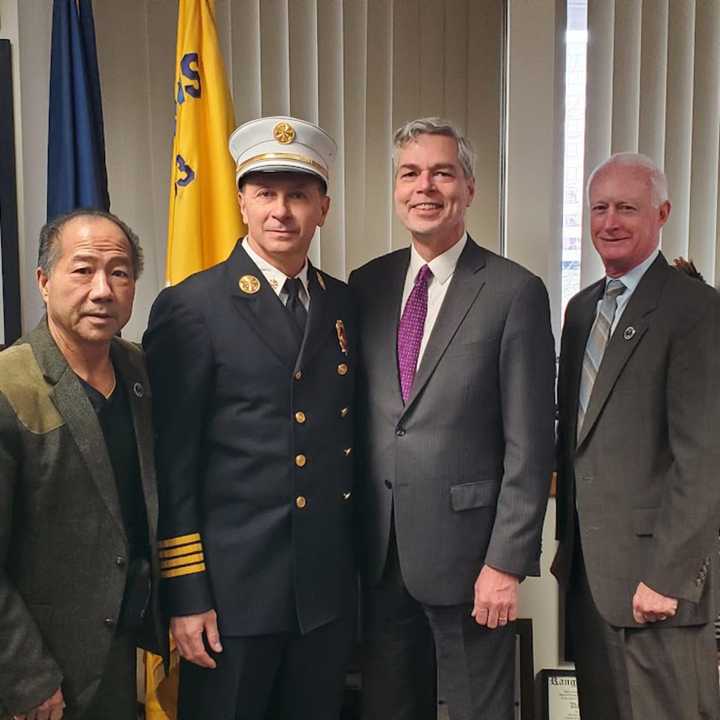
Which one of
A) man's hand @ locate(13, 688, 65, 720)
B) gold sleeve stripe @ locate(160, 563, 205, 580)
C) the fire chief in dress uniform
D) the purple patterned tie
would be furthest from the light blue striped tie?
man's hand @ locate(13, 688, 65, 720)

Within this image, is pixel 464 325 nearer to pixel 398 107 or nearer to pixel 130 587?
pixel 130 587

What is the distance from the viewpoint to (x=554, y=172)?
2523 millimetres

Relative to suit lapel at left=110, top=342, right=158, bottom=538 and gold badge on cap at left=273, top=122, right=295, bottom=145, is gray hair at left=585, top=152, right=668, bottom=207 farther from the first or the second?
suit lapel at left=110, top=342, right=158, bottom=538

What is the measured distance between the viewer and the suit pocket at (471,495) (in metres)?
1.48

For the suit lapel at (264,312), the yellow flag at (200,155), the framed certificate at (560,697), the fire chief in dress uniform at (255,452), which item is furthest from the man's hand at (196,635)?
the framed certificate at (560,697)

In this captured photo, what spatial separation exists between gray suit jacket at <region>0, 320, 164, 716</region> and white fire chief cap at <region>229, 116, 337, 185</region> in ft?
1.72

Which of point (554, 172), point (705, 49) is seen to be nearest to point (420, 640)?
point (554, 172)

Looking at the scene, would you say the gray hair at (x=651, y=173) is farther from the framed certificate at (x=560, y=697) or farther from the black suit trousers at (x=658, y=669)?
the framed certificate at (x=560, y=697)

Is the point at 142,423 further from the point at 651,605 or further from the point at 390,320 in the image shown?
the point at 651,605

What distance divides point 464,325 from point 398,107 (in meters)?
1.35

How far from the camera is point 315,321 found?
4.87 feet

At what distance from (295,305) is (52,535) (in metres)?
0.61

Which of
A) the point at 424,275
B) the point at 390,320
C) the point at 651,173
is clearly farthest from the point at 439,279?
the point at 651,173

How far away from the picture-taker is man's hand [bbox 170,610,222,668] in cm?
140
